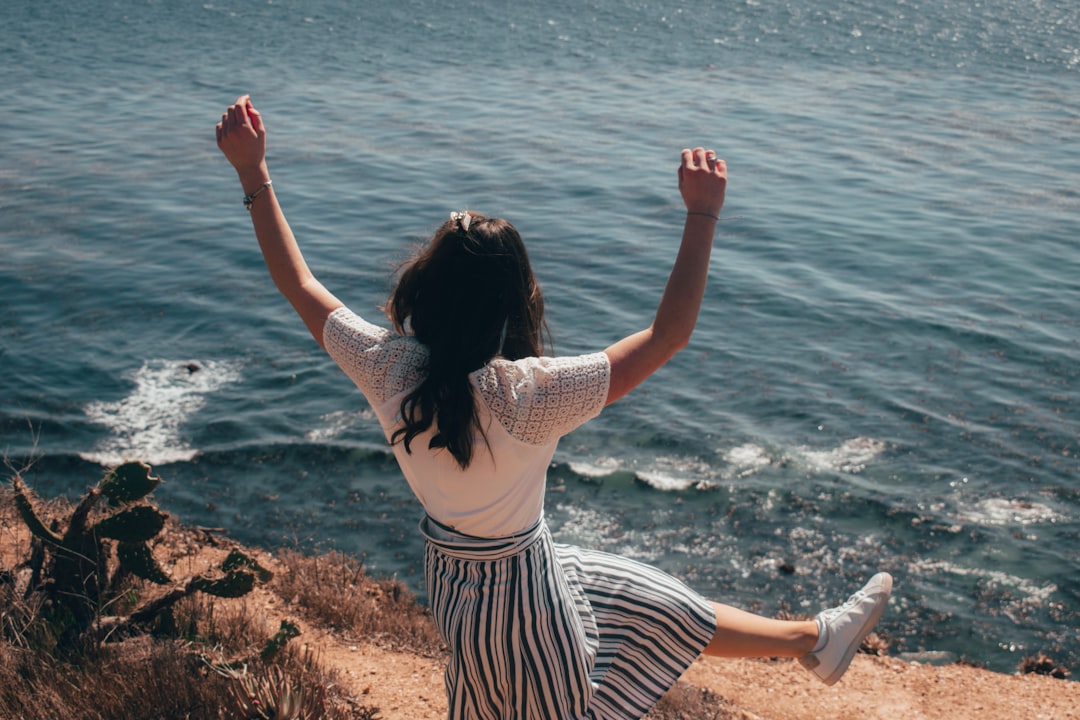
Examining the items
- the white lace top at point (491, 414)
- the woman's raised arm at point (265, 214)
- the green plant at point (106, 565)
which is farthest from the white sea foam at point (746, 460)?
the woman's raised arm at point (265, 214)

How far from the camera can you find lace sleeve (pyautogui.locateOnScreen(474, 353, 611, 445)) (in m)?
2.86

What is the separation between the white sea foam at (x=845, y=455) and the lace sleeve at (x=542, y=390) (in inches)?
279

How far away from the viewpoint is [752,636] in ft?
12.4

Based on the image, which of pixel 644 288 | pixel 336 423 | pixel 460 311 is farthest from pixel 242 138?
pixel 644 288

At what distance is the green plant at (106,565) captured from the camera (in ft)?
→ 15.9

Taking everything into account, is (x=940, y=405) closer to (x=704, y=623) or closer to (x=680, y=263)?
(x=704, y=623)

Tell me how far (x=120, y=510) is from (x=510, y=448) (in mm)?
2798

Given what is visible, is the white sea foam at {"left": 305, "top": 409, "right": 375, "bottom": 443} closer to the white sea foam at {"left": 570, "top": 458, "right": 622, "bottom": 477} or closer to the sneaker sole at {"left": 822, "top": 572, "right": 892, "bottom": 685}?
the white sea foam at {"left": 570, "top": 458, "right": 622, "bottom": 477}

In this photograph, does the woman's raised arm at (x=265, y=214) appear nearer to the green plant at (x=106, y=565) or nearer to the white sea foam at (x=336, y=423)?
the green plant at (x=106, y=565)

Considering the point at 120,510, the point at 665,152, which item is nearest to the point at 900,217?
the point at 665,152

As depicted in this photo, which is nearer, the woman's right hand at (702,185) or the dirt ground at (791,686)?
the woman's right hand at (702,185)

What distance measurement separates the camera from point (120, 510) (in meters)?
4.99

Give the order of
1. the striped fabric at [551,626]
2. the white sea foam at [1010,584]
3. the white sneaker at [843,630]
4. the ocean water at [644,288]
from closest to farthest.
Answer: the striped fabric at [551,626]
the white sneaker at [843,630]
the white sea foam at [1010,584]
the ocean water at [644,288]

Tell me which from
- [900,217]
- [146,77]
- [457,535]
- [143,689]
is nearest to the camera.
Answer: [457,535]
